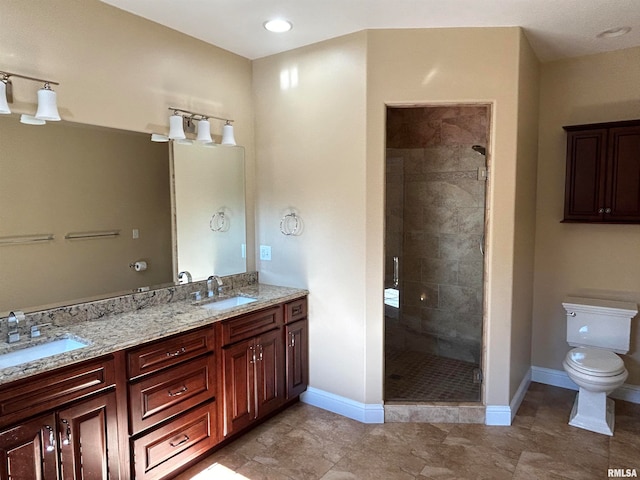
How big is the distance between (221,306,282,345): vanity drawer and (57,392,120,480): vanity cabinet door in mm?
741

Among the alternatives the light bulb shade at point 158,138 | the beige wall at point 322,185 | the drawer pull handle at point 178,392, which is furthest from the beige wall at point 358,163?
the drawer pull handle at point 178,392

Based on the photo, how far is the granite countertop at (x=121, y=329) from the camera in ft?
5.74

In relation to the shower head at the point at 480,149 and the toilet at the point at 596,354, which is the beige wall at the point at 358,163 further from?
the toilet at the point at 596,354

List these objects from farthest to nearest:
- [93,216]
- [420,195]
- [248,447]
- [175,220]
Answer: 1. [420,195]
2. [175,220]
3. [248,447]
4. [93,216]

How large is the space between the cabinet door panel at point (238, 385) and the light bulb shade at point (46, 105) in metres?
1.57

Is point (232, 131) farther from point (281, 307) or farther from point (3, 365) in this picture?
point (3, 365)

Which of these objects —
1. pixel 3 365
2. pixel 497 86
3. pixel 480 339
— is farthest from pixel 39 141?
pixel 480 339

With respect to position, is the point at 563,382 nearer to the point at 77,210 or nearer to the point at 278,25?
the point at 278,25

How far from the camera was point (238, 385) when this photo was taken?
2.67m

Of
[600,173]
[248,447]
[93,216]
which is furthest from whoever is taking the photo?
[600,173]

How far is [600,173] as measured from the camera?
3.16 meters

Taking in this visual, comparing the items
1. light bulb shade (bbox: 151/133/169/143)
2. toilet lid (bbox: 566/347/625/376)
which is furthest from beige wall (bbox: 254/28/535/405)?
light bulb shade (bbox: 151/133/169/143)

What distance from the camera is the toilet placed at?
111 inches

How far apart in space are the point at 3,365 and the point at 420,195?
3190 millimetres
